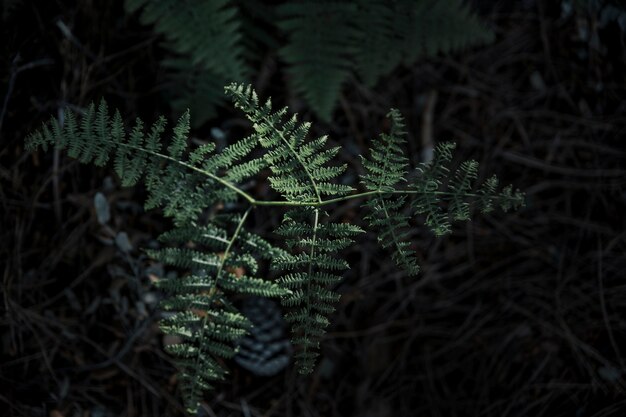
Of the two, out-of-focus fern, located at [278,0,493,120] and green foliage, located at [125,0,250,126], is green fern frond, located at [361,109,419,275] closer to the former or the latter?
out-of-focus fern, located at [278,0,493,120]

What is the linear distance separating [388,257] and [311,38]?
1.31 meters

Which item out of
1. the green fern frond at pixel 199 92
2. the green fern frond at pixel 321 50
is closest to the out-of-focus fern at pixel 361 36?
the green fern frond at pixel 321 50

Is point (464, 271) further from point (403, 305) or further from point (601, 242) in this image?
point (601, 242)

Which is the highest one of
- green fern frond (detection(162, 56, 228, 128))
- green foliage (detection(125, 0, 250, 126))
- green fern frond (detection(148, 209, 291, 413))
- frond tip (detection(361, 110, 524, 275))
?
green foliage (detection(125, 0, 250, 126))

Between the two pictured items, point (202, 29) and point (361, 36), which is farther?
point (361, 36)

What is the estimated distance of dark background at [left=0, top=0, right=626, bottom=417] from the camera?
274cm

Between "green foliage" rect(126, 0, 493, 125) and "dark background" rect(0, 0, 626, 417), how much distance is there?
0.25 metres

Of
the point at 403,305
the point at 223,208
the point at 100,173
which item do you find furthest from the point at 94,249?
the point at 403,305

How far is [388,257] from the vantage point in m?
3.18

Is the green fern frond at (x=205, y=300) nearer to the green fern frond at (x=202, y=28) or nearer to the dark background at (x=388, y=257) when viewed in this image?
the dark background at (x=388, y=257)

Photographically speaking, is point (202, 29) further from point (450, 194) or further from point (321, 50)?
point (450, 194)

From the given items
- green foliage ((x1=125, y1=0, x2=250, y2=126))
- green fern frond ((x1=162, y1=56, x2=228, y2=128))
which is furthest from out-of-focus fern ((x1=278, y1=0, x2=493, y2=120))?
green fern frond ((x1=162, y1=56, x2=228, y2=128))

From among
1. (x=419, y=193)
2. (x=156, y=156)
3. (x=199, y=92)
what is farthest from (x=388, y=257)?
(x=156, y=156)

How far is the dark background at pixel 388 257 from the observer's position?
2.74m
